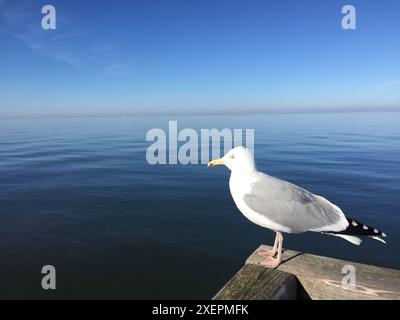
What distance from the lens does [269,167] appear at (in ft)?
63.2

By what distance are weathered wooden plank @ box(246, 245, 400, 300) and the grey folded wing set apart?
100 cm

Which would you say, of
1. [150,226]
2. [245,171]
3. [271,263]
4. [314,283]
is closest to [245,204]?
[245,171]

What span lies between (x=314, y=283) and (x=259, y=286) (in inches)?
28.6

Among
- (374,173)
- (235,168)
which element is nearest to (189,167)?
(374,173)

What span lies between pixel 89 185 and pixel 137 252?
774 centimetres

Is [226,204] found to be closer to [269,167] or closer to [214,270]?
[214,270]

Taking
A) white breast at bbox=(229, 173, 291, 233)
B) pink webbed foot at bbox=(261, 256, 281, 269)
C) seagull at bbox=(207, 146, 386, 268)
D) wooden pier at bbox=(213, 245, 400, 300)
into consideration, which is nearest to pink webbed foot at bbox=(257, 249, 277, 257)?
seagull at bbox=(207, 146, 386, 268)

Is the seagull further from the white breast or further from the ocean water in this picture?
the ocean water

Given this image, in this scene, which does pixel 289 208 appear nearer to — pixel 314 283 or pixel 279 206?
pixel 279 206

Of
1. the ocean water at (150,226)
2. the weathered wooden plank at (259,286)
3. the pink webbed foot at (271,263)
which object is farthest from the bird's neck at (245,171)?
the ocean water at (150,226)

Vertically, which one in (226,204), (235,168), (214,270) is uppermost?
(235,168)

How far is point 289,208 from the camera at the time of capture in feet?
17.1

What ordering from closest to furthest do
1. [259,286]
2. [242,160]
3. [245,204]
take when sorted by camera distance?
[259,286], [245,204], [242,160]

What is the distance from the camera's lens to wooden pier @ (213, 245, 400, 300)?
353 centimetres
